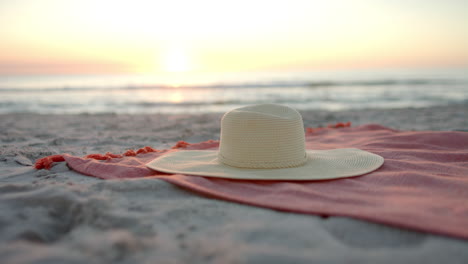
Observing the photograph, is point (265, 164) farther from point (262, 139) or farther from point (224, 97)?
point (224, 97)

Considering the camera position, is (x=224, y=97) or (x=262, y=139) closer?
(x=262, y=139)

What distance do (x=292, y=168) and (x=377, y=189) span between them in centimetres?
49

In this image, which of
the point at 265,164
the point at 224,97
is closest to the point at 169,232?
the point at 265,164

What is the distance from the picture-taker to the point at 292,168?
1945mm

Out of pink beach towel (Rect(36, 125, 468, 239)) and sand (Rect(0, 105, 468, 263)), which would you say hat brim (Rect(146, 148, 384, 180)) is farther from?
sand (Rect(0, 105, 468, 263))

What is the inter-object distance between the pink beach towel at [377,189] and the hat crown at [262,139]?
0.19m

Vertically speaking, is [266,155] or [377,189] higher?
[266,155]

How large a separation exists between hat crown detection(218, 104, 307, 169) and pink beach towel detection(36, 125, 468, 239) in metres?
0.19

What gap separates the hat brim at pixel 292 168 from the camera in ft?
5.90

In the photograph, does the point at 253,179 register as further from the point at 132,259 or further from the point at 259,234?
the point at 132,259

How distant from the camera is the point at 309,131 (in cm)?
368

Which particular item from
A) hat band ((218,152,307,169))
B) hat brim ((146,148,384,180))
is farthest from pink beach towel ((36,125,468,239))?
hat band ((218,152,307,169))

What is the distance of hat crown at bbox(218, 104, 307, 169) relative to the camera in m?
1.88

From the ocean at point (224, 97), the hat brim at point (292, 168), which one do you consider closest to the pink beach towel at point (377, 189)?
the hat brim at point (292, 168)
